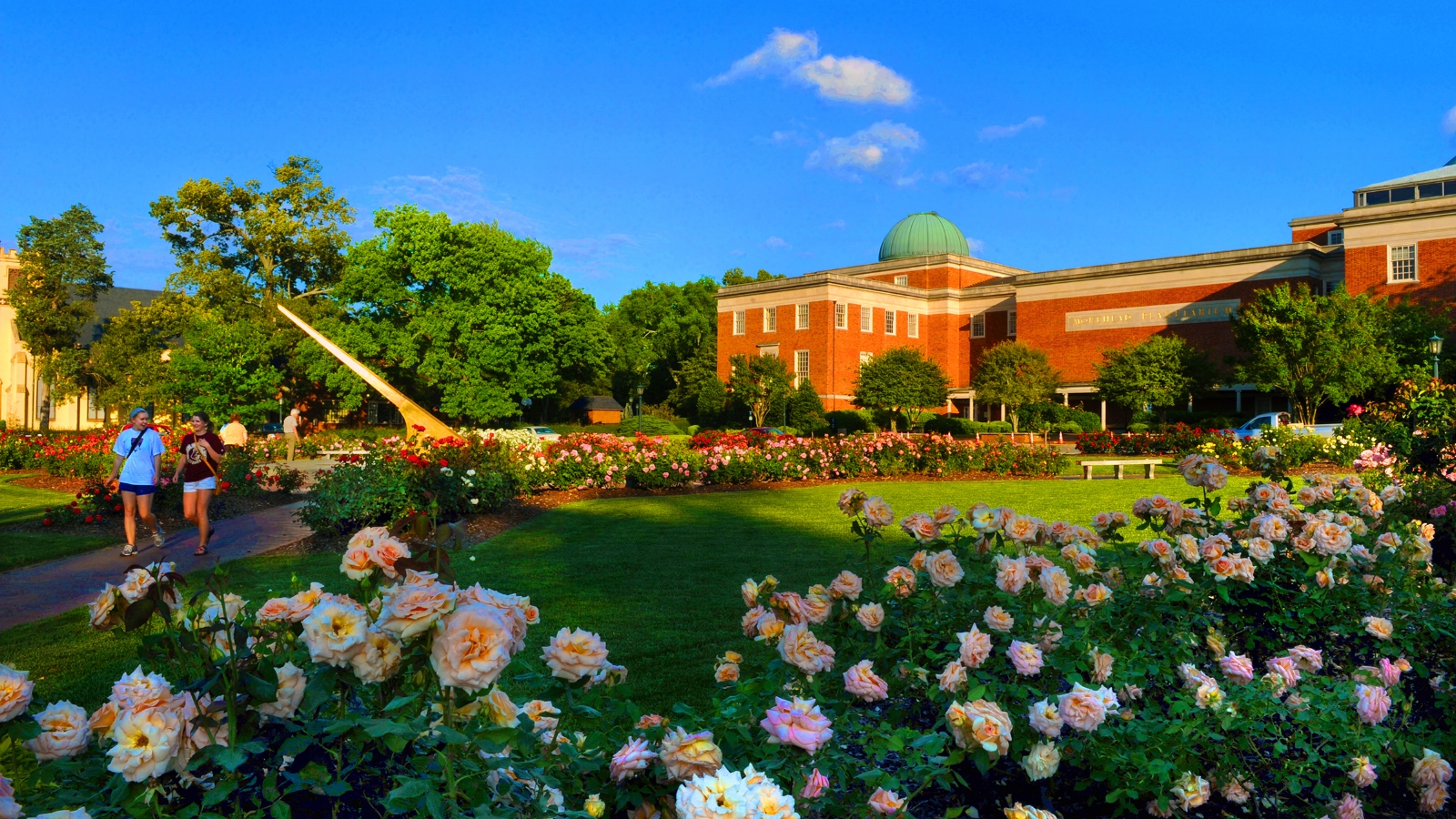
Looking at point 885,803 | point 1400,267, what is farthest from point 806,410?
point 885,803

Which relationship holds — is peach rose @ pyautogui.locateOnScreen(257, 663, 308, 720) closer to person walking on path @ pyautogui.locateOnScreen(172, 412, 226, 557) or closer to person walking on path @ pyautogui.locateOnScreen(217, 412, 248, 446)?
person walking on path @ pyautogui.locateOnScreen(172, 412, 226, 557)

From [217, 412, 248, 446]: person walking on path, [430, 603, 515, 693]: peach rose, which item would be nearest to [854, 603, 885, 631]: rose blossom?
[430, 603, 515, 693]: peach rose

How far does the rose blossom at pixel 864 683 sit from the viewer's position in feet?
8.87

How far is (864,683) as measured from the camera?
2.72m

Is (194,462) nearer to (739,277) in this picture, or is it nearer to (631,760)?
(631,760)

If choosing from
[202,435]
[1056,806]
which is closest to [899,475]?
[202,435]

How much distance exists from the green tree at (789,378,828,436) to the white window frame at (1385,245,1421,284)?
26534mm

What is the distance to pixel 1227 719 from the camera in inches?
115

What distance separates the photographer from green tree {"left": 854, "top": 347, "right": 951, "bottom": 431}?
5253 centimetres

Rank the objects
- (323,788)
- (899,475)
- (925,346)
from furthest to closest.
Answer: (925,346) → (899,475) → (323,788)

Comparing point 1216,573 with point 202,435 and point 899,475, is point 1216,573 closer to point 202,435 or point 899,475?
point 202,435

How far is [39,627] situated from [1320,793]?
27.3 feet

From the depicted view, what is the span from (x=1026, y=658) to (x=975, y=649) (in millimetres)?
154

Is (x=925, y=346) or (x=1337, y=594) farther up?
(x=925, y=346)
